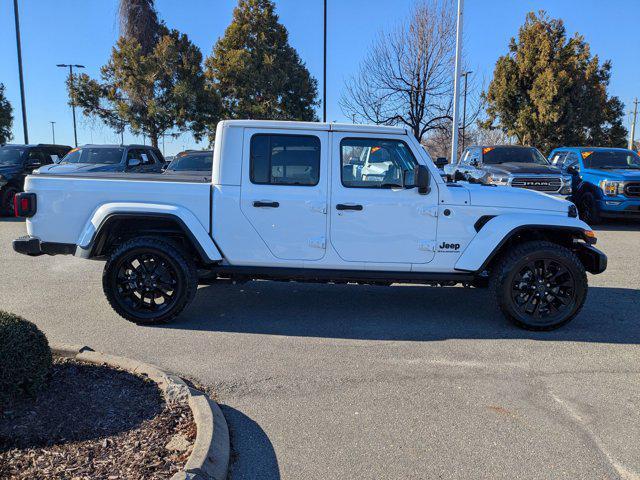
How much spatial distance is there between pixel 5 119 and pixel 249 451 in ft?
123

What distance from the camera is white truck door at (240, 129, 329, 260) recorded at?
5000mm

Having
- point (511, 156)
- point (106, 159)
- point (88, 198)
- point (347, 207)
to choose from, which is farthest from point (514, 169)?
point (106, 159)

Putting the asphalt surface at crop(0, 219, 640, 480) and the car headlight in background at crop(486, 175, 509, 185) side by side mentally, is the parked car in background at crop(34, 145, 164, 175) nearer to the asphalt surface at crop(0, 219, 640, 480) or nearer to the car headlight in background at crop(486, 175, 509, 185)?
the asphalt surface at crop(0, 219, 640, 480)

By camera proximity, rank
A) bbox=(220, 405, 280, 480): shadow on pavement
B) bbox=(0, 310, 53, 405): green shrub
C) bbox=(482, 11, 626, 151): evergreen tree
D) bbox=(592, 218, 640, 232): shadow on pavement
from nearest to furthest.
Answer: bbox=(220, 405, 280, 480): shadow on pavement, bbox=(0, 310, 53, 405): green shrub, bbox=(592, 218, 640, 232): shadow on pavement, bbox=(482, 11, 626, 151): evergreen tree

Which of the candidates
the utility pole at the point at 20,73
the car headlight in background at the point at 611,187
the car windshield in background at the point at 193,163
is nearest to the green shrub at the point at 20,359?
the car windshield in background at the point at 193,163

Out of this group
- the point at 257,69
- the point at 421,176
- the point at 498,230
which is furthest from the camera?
the point at 257,69

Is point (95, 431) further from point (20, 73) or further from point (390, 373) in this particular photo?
point (20, 73)

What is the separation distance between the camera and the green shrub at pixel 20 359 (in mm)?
3119

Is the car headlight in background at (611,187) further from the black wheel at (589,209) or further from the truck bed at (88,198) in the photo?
the truck bed at (88,198)

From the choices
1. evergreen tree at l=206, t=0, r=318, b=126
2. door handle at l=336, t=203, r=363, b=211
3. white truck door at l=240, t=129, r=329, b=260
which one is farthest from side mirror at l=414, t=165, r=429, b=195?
evergreen tree at l=206, t=0, r=318, b=126

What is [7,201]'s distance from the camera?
13.3 meters

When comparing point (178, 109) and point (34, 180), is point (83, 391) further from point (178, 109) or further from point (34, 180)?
point (178, 109)

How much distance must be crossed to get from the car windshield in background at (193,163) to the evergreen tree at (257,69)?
10.6 meters

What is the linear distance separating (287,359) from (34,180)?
308 cm
